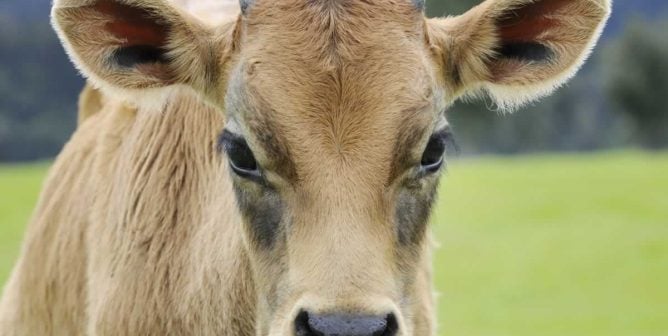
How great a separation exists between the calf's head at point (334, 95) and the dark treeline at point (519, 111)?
68781 mm

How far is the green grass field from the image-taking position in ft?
73.3

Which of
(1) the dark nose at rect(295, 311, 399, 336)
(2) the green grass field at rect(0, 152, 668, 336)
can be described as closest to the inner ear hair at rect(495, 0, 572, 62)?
(1) the dark nose at rect(295, 311, 399, 336)

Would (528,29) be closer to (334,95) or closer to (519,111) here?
(334,95)

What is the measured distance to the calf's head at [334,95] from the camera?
536 cm

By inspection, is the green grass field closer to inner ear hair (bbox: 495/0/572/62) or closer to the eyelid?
inner ear hair (bbox: 495/0/572/62)

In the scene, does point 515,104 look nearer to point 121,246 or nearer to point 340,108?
point 340,108

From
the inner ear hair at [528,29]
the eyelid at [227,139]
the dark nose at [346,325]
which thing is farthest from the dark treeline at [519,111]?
the dark nose at [346,325]

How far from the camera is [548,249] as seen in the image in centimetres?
2895

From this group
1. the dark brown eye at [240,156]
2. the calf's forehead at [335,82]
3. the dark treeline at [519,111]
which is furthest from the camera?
the dark treeline at [519,111]

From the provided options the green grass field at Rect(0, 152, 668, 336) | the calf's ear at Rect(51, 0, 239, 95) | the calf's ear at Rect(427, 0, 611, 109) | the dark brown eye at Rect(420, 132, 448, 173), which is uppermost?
the calf's ear at Rect(427, 0, 611, 109)

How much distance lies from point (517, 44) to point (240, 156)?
5.75 feet

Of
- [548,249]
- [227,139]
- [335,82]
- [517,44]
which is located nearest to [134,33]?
[227,139]

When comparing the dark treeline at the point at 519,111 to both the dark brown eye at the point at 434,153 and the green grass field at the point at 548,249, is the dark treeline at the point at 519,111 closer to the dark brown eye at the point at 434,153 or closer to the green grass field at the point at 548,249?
the green grass field at the point at 548,249

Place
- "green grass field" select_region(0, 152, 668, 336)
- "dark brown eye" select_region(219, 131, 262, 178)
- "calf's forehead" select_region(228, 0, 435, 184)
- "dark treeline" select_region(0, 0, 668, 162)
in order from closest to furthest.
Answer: "calf's forehead" select_region(228, 0, 435, 184) → "dark brown eye" select_region(219, 131, 262, 178) → "green grass field" select_region(0, 152, 668, 336) → "dark treeline" select_region(0, 0, 668, 162)
